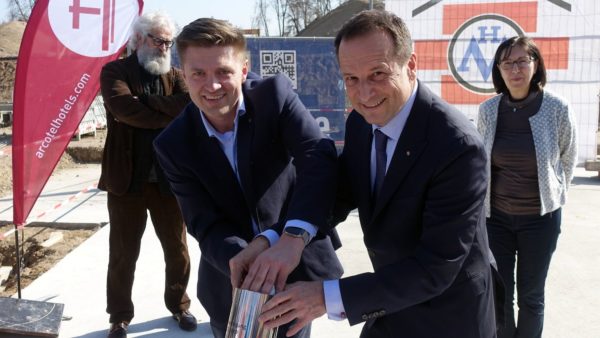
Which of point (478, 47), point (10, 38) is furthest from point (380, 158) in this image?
point (10, 38)

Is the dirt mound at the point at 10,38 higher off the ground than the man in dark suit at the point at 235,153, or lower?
higher

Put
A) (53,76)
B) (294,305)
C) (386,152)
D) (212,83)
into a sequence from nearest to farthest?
(294,305) < (386,152) < (212,83) < (53,76)

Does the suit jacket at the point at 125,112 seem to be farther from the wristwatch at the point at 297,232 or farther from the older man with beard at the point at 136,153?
the wristwatch at the point at 297,232

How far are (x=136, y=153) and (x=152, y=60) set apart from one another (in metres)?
0.58

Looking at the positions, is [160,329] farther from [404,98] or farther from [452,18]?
[452,18]

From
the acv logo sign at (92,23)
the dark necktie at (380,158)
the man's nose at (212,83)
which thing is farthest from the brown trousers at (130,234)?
the dark necktie at (380,158)

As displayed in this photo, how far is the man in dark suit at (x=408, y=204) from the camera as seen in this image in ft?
4.90

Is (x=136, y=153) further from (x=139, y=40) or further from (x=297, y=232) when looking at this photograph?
(x=297, y=232)

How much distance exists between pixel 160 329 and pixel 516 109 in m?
2.60

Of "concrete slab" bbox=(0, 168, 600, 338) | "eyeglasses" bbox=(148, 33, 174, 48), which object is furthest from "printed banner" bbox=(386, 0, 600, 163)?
"eyeglasses" bbox=(148, 33, 174, 48)

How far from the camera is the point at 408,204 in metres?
1.57


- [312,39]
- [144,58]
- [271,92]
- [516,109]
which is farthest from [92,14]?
[312,39]

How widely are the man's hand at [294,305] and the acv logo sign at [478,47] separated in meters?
6.88

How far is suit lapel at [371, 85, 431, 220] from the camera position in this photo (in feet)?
5.10
